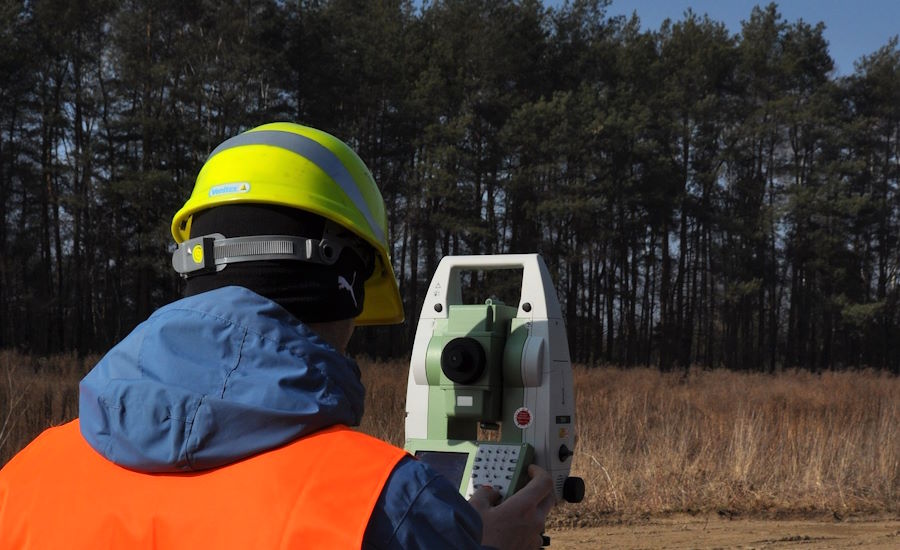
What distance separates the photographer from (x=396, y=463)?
3.09ft

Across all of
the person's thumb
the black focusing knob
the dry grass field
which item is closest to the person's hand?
the person's thumb

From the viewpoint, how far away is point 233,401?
0.95m

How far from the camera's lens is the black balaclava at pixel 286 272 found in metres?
1.15

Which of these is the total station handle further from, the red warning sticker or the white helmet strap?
the white helmet strap

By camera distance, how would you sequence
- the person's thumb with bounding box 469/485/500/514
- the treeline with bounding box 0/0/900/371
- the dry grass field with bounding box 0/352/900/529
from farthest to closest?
1. the treeline with bounding box 0/0/900/371
2. the dry grass field with bounding box 0/352/900/529
3. the person's thumb with bounding box 469/485/500/514

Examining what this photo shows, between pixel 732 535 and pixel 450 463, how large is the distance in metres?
4.57

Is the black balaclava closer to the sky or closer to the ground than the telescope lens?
closer to the sky

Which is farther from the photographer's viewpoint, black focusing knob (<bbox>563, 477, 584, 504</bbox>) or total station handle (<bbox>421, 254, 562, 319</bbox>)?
total station handle (<bbox>421, 254, 562, 319</bbox>)

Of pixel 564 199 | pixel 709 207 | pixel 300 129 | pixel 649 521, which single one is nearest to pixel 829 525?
pixel 649 521

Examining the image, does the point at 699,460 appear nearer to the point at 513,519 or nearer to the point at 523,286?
the point at 523,286

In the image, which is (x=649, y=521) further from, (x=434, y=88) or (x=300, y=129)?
(x=434, y=88)

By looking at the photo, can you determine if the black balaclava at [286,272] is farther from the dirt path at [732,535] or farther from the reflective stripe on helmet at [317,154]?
the dirt path at [732,535]

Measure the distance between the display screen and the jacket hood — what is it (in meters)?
1.19

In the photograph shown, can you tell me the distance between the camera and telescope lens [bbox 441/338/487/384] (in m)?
2.34
